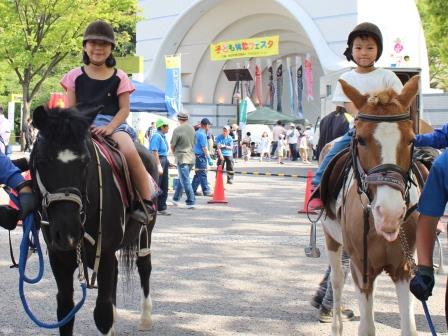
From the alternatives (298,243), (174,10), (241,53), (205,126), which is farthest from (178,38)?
(298,243)

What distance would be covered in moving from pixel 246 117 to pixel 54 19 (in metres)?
12.2

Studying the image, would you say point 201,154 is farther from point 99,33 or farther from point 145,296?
point 99,33

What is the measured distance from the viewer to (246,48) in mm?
39250

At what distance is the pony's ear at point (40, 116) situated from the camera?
4.25 metres

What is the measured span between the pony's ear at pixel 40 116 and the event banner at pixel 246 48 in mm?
34073

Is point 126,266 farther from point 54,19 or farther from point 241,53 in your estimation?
point 241,53

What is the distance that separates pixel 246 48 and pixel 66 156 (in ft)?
117

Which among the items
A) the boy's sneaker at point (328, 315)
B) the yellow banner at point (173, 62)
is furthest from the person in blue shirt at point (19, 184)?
the yellow banner at point (173, 62)

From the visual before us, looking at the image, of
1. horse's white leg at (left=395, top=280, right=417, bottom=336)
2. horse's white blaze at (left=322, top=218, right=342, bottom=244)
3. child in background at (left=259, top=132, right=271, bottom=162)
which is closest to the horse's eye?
horse's white leg at (left=395, top=280, right=417, bottom=336)

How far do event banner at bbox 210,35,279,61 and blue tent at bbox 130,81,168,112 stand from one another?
20.3 meters

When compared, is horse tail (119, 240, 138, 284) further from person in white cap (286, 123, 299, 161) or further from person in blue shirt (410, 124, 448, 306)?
person in white cap (286, 123, 299, 161)

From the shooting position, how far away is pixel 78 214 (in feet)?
13.8

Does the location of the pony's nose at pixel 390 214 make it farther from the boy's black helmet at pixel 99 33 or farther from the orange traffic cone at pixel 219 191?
the orange traffic cone at pixel 219 191

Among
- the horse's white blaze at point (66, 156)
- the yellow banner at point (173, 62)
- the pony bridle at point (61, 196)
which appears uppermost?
the yellow banner at point (173, 62)
